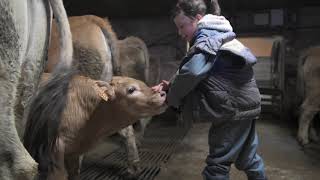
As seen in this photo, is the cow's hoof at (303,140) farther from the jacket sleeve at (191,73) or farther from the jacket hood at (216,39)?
the jacket sleeve at (191,73)

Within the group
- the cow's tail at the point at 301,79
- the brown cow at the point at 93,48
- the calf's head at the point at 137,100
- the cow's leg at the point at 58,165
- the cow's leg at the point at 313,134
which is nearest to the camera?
the cow's leg at the point at 58,165

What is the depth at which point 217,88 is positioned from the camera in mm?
2688

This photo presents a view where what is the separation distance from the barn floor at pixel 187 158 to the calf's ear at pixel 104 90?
1400mm

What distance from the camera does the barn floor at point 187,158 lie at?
13.6ft

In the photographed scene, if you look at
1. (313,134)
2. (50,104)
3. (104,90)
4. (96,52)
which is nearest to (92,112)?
(104,90)

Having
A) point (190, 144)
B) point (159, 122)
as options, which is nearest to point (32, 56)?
point (190, 144)

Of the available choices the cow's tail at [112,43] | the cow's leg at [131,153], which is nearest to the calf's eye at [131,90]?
the cow's tail at [112,43]

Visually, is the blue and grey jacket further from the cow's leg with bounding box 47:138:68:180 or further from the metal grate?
the metal grate

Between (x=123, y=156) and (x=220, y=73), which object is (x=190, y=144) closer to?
(x=123, y=156)

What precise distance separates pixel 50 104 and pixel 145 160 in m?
2.61

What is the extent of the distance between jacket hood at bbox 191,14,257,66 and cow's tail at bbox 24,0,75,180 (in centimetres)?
80

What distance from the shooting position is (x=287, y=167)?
442 cm

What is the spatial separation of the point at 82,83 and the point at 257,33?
6.04 m

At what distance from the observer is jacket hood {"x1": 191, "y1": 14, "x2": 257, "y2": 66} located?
8.53ft
